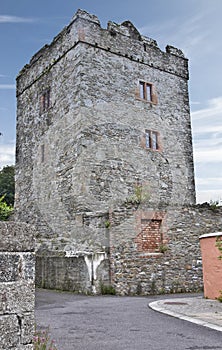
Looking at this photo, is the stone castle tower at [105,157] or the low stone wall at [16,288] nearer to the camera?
the low stone wall at [16,288]

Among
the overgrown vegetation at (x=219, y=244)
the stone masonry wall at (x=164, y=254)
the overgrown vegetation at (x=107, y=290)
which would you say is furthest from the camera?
the stone masonry wall at (x=164, y=254)

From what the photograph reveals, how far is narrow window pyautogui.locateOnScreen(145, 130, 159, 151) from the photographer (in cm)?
1685

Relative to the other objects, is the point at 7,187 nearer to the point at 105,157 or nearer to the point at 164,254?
the point at 105,157

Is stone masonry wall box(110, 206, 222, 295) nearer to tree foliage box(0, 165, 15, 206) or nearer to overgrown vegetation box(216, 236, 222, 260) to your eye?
overgrown vegetation box(216, 236, 222, 260)

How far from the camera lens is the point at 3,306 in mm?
2586

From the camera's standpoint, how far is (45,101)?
58.6ft

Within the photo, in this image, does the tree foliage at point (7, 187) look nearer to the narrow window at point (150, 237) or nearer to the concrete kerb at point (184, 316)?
the narrow window at point (150, 237)

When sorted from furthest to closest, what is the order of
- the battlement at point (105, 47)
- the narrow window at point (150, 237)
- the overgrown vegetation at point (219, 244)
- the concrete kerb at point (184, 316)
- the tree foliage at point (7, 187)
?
1. the tree foliage at point (7, 187)
2. the battlement at point (105, 47)
3. the narrow window at point (150, 237)
4. the overgrown vegetation at point (219, 244)
5. the concrete kerb at point (184, 316)

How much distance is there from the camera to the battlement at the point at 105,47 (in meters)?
15.8

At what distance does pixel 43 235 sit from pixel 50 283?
13.5 feet

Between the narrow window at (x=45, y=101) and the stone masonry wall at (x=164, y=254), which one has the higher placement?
the narrow window at (x=45, y=101)

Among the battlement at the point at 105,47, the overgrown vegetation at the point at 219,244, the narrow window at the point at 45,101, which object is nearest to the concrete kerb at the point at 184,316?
the overgrown vegetation at the point at 219,244

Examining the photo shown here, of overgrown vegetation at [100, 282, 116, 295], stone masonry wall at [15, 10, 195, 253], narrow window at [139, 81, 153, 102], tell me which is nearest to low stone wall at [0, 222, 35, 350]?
overgrown vegetation at [100, 282, 116, 295]

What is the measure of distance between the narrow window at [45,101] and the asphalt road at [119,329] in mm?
10899
